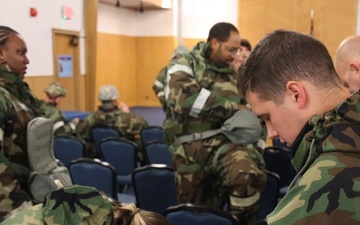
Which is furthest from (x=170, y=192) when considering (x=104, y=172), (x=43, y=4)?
(x=43, y=4)

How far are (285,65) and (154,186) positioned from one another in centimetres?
238

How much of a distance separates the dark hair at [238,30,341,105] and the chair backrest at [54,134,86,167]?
348cm

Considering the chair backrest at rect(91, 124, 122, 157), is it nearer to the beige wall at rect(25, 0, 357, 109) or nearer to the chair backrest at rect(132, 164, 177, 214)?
the chair backrest at rect(132, 164, 177, 214)

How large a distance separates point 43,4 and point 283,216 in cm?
767

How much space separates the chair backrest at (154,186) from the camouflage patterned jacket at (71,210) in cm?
193

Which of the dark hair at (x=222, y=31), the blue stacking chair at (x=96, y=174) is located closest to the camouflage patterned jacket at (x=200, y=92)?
the dark hair at (x=222, y=31)

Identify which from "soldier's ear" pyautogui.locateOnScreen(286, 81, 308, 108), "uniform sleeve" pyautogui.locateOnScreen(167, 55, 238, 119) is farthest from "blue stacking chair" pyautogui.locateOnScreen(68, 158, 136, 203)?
"soldier's ear" pyautogui.locateOnScreen(286, 81, 308, 108)

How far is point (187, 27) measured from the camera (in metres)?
10.4

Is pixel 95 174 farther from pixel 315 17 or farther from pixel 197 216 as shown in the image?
pixel 315 17

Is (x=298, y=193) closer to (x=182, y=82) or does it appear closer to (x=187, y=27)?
(x=182, y=82)

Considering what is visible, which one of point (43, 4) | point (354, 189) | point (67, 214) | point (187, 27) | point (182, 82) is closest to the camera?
point (354, 189)

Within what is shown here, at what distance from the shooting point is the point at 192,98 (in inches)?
106

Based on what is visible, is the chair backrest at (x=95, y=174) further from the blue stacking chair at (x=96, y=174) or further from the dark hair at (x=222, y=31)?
the dark hair at (x=222, y=31)

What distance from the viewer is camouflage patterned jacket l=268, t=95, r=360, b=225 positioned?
773 millimetres
